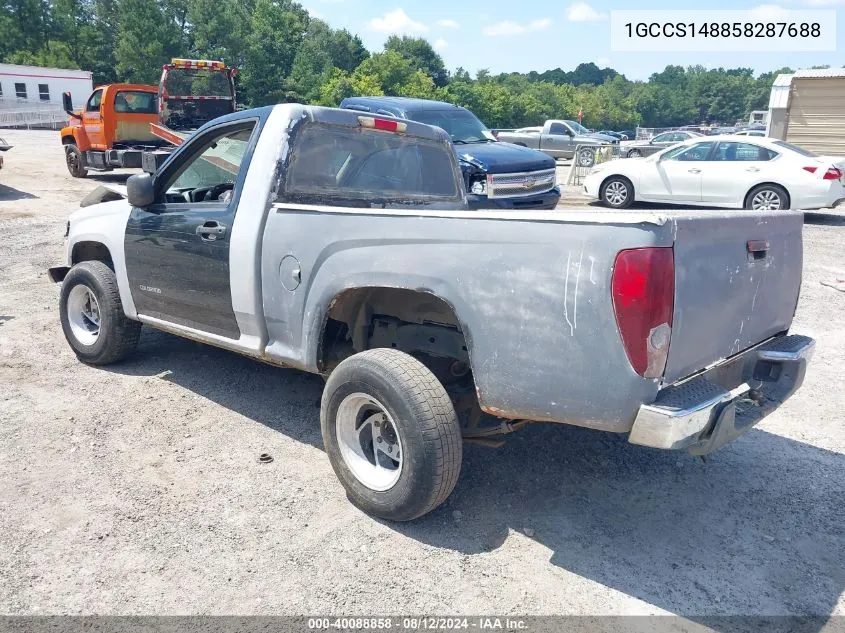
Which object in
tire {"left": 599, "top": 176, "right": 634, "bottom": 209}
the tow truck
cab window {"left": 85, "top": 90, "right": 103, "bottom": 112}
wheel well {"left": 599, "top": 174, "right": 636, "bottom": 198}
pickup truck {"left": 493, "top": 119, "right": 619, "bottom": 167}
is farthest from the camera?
pickup truck {"left": 493, "top": 119, "right": 619, "bottom": 167}

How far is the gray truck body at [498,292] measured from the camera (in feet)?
8.89

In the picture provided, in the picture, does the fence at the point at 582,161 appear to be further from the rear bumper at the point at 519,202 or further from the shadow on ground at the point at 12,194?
the shadow on ground at the point at 12,194

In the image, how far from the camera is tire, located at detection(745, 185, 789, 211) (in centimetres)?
1238

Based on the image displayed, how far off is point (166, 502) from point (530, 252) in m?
2.23

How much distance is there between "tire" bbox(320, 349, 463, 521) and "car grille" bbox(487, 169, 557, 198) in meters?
7.34

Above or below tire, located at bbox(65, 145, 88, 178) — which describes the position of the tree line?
above

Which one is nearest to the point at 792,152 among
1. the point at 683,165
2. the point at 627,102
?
the point at 683,165

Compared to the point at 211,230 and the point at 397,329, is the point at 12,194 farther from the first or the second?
the point at 397,329

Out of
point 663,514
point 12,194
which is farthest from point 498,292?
point 12,194

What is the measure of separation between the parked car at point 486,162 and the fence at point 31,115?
126ft

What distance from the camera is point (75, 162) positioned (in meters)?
17.6

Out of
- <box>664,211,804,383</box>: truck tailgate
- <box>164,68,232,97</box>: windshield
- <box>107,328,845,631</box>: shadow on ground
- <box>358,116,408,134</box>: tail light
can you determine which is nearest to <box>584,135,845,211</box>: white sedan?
<box>107,328,845,631</box>: shadow on ground

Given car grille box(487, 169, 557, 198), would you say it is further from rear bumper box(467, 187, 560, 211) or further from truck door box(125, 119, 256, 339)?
truck door box(125, 119, 256, 339)

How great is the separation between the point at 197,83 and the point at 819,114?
16.9 meters
